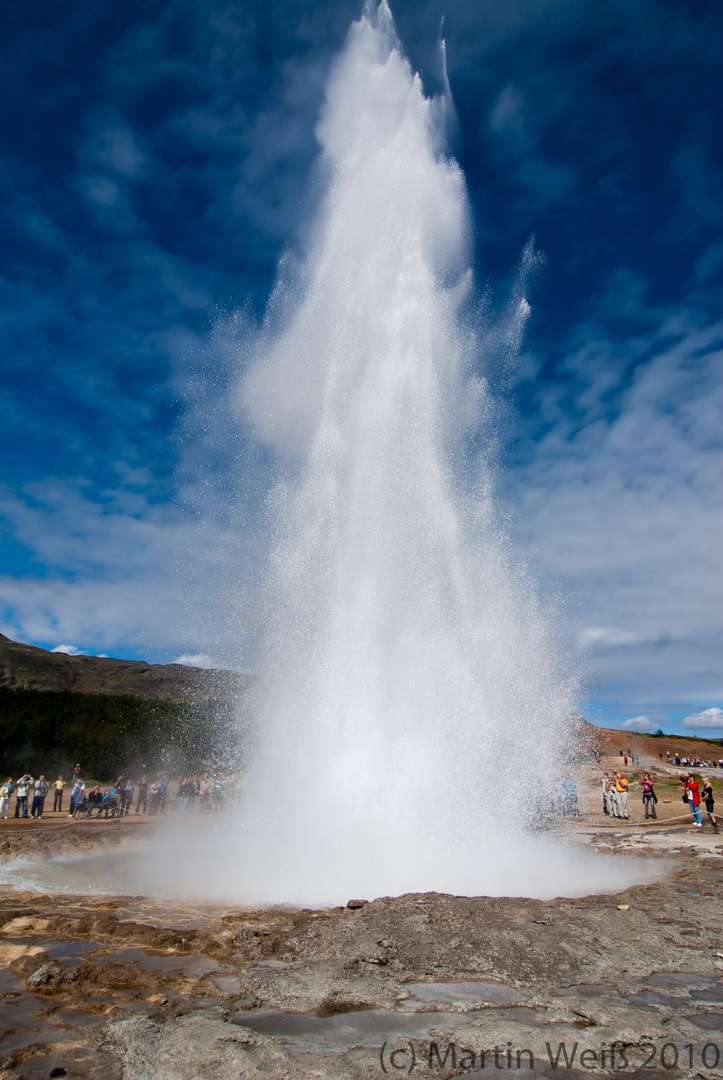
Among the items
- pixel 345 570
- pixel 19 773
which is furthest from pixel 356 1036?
pixel 19 773

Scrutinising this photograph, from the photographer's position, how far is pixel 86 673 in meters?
130

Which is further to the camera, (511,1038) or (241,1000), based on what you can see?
(241,1000)

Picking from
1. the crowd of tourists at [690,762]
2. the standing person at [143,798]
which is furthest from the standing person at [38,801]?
the crowd of tourists at [690,762]

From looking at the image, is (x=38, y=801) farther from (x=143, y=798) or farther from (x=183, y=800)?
(x=183, y=800)

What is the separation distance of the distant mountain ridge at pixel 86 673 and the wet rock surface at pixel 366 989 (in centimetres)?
8632

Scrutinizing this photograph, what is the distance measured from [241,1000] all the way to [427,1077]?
79.3 inches

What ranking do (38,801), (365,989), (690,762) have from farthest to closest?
1. (690,762)
2. (38,801)
3. (365,989)

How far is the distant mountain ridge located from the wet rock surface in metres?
86.3

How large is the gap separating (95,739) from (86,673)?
105136 millimetres

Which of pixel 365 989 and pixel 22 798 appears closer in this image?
pixel 365 989

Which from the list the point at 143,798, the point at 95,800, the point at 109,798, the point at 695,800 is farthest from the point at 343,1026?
the point at 143,798

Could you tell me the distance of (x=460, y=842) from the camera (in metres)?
11.8

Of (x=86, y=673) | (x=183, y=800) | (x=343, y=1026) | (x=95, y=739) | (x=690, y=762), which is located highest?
(x=86, y=673)

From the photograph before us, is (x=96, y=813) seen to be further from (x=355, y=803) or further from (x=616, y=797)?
(x=616, y=797)
